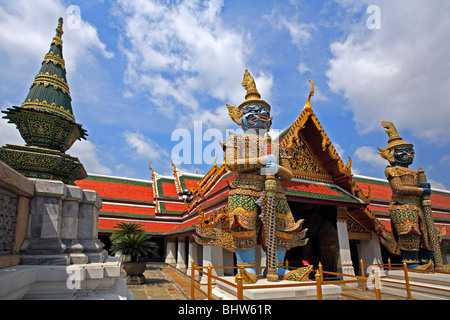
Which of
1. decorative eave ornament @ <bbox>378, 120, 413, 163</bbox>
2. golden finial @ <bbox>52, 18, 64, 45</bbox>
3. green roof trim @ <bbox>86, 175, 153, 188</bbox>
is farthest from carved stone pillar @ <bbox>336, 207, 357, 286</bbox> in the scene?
green roof trim @ <bbox>86, 175, 153, 188</bbox>

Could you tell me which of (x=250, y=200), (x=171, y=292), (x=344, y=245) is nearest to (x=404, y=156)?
(x=344, y=245)

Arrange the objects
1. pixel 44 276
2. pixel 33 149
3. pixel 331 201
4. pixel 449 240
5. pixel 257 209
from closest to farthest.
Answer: pixel 44 276, pixel 33 149, pixel 257 209, pixel 331 201, pixel 449 240

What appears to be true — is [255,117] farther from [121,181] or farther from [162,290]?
[121,181]

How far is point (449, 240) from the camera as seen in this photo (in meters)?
11.8

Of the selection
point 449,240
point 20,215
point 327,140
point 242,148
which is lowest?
point 449,240

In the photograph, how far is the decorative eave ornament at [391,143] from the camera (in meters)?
8.83

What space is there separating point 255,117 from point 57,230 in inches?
159

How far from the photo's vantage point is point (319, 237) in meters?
9.53

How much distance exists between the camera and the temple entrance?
886 centimetres

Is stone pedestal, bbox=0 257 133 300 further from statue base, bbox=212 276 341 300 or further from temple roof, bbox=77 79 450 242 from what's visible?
temple roof, bbox=77 79 450 242

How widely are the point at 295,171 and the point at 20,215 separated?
728cm

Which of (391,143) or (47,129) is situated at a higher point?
(391,143)
